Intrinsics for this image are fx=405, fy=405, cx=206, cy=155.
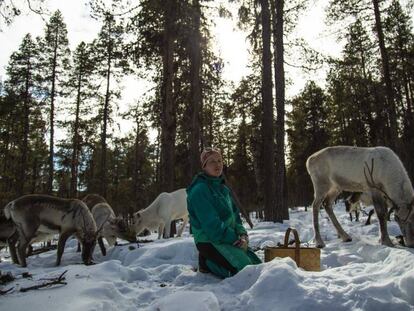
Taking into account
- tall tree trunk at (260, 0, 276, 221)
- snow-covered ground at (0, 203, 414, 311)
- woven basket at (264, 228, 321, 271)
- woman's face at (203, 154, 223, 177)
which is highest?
tall tree trunk at (260, 0, 276, 221)

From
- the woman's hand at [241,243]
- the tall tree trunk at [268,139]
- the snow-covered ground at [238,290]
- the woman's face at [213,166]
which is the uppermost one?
the tall tree trunk at [268,139]

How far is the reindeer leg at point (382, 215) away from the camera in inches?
286

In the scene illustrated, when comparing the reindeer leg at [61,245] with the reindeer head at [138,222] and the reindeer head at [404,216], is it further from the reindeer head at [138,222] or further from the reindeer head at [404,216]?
the reindeer head at [404,216]

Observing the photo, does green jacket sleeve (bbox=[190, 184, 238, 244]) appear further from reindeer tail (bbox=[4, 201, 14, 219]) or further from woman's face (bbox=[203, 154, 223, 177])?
reindeer tail (bbox=[4, 201, 14, 219])

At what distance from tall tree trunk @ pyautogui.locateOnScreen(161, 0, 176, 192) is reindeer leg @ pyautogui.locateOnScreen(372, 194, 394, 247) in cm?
805

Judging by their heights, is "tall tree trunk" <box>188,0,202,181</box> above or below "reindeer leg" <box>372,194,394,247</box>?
above

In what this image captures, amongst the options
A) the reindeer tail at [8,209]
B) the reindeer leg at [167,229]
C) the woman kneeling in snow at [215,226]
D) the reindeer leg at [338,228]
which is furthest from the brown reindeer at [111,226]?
the woman kneeling in snow at [215,226]

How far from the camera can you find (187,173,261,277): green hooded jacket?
4980 mm

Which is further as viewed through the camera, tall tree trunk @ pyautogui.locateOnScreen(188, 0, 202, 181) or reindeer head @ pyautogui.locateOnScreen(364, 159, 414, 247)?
tall tree trunk @ pyautogui.locateOnScreen(188, 0, 202, 181)

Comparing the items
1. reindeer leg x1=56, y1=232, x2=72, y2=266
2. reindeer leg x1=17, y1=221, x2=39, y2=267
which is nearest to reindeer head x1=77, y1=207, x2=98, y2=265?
reindeer leg x1=56, y1=232, x2=72, y2=266

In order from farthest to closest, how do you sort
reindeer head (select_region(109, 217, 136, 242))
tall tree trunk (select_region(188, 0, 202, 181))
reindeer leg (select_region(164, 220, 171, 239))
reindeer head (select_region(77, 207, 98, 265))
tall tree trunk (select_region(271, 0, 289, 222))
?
1. tall tree trunk (select_region(188, 0, 202, 181))
2. tall tree trunk (select_region(271, 0, 289, 222))
3. reindeer leg (select_region(164, 220, 171, 239))
4. reindeer head (select_region(109, 217, 136, 242))
5. reindeer head (select_region(77, 207, 98, 265))

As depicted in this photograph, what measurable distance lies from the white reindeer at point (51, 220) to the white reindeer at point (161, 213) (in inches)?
183

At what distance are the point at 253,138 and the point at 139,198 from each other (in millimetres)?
17839

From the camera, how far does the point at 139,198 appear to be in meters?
40.4
